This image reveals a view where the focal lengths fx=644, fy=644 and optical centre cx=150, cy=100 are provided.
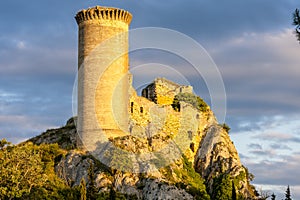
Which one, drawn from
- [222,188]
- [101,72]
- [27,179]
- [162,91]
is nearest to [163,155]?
[222,188]

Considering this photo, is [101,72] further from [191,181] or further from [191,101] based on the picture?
[191,101]

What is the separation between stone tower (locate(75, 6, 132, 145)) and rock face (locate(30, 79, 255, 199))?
1.75m

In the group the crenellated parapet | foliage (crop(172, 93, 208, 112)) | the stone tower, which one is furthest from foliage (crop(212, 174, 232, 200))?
the crenellated parapet

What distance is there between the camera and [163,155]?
54750 millimetres

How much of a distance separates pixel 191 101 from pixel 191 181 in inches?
446

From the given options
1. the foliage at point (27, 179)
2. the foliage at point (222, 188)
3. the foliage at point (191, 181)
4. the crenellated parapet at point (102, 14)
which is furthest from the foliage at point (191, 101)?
the foliage at point (27, 179)

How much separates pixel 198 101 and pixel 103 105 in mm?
14651

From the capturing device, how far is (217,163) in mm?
56875

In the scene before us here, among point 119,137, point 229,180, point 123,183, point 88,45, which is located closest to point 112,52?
point 88,45

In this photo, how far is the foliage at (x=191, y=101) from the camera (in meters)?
62.0

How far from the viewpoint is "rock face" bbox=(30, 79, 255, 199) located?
49.6 m

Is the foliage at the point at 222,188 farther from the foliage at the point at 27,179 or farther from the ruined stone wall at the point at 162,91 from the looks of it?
the foliage at the point at 27,179

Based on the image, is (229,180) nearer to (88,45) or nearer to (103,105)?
(103,105)

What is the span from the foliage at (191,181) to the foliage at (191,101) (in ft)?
21.9
